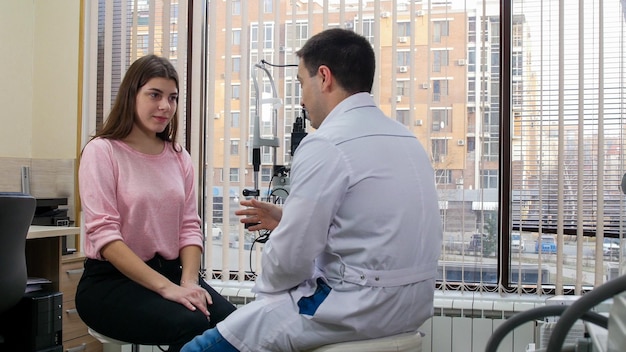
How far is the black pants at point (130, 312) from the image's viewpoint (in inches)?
73.4

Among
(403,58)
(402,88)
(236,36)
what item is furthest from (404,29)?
(236,36)

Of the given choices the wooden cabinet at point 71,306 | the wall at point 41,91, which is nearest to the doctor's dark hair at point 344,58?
the wooden cabinet at point 71,306

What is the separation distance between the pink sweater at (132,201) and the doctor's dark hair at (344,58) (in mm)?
690

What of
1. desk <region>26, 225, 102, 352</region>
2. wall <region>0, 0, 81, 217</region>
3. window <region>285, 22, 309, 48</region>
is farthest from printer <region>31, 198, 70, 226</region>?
window <region>285, 22, 309, 48</region>

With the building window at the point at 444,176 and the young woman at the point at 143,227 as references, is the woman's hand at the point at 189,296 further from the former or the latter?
the building window at the point at 444,176

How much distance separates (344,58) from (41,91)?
253 cm

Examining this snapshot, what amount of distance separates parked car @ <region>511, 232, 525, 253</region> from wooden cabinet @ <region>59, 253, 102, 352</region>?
1998mm

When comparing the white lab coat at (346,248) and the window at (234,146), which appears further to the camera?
the window at (234,146)

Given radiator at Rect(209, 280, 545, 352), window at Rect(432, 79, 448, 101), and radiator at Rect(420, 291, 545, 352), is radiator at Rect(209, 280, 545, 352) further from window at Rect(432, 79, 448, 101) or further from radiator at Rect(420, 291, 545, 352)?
window at Rect(432, 79, 448, 101)

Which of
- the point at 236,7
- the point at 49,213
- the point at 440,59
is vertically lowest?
the point at 49,213

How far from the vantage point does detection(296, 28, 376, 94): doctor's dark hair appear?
1648 millimetres

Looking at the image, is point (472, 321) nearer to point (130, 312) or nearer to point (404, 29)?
point (404, 29)

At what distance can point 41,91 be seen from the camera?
3.63 m

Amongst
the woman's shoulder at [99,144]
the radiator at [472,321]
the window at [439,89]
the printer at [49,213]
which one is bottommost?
the radiator at [472,321]
